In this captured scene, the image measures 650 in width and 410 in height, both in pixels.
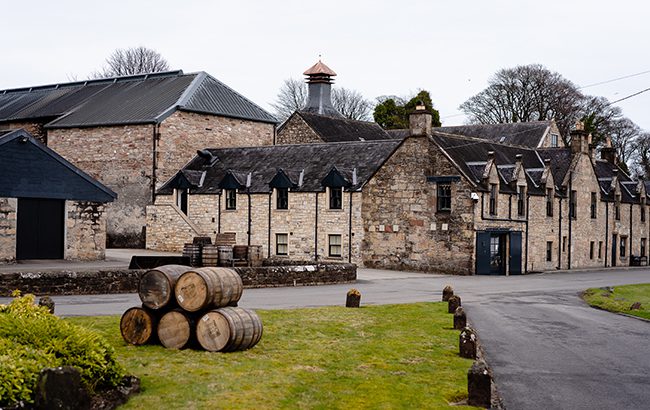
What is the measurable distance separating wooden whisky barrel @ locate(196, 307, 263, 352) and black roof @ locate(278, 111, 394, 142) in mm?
46439

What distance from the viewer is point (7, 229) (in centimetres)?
3406

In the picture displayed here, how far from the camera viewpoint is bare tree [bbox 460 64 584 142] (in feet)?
258

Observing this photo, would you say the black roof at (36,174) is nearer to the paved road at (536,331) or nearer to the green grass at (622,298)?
the paved road at (536,331)

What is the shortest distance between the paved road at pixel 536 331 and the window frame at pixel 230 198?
14.0m

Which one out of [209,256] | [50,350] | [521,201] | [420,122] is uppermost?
[420,122]

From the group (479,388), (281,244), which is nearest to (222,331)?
(479,388)

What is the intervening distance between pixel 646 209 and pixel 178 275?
51.6 m

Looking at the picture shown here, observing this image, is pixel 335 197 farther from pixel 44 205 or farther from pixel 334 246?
pixel 44 205

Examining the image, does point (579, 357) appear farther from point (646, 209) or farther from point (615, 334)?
point (646, 209)

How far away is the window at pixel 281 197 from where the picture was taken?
1843 inches

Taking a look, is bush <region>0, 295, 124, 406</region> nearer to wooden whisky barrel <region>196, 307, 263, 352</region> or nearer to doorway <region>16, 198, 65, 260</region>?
wooden whisky barrel <region>196, 307, 263, 352</region>

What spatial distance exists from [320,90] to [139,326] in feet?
201

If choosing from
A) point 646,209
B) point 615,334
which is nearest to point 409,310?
point 615,334

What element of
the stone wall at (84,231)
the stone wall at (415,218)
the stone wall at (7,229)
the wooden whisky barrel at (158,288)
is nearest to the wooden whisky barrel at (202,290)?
the wooden whisky barrel at (158,288)
